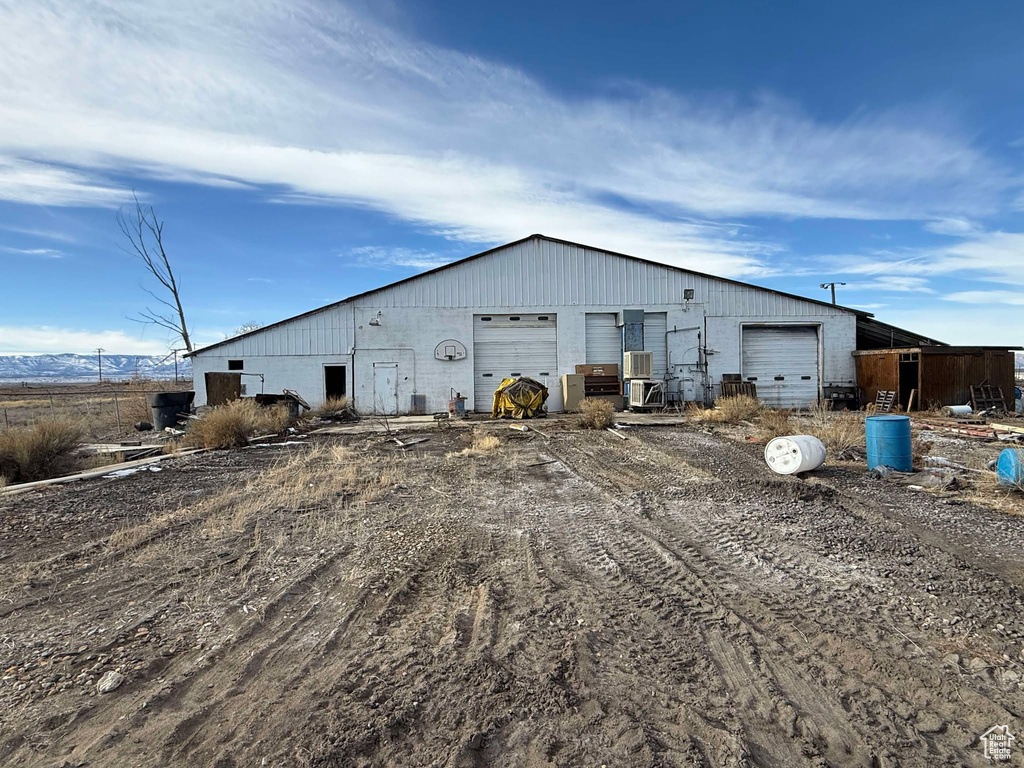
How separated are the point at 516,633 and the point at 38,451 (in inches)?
428

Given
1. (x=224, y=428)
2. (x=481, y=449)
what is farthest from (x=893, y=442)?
(x=224, y=428)

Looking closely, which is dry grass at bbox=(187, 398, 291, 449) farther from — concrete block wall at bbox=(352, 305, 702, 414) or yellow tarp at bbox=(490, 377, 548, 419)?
yellow tarp at bbox=(490, 377, 548, 419)

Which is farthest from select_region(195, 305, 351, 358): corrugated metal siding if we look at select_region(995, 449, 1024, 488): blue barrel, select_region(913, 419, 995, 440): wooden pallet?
select_region(995, 449, 1024, 488): blue barrel

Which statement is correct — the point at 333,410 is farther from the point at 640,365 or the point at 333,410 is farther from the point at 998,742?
the point at 998,742

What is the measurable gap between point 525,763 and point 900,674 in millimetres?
2167

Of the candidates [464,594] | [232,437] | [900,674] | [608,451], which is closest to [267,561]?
[464,594]

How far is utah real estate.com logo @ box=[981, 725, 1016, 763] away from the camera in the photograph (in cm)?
235

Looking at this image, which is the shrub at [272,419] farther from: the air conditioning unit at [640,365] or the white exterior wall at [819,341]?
the white exterior wall at [819,341]

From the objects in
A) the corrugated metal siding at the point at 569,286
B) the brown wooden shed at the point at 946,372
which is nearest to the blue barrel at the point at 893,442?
the brown wooden shed at the point at 946,372

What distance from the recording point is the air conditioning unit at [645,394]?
2248 cm

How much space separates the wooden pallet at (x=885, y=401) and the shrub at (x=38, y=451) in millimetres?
24895

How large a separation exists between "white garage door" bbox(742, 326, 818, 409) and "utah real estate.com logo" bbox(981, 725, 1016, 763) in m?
23.8

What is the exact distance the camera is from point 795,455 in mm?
8516

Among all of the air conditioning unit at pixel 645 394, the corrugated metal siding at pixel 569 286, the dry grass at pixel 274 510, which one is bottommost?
the dry grass at pixel 274 510
